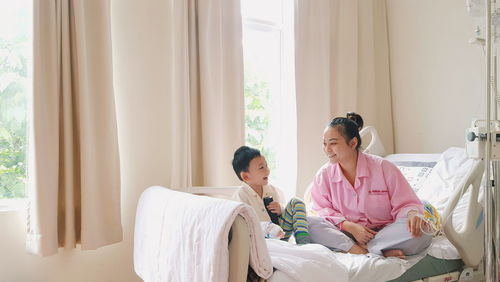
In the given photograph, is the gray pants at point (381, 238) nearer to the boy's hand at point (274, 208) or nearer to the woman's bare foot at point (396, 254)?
the woman's bare foot at point (396, 254)

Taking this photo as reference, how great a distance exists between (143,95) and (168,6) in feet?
1.72

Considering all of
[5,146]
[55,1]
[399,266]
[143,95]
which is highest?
[55,1]

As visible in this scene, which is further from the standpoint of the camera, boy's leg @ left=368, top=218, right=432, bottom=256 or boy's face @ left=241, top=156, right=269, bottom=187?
boy's face @ left=241, top=156, right=269, bottom=187

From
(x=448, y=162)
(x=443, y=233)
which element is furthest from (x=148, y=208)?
(x=448, y=162)

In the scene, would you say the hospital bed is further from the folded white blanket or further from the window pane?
the window pane

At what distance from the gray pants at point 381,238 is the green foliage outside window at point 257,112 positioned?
1.08 m

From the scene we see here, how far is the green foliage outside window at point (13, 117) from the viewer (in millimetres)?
2311

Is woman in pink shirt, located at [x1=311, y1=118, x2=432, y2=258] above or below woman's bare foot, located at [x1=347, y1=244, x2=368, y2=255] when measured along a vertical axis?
above

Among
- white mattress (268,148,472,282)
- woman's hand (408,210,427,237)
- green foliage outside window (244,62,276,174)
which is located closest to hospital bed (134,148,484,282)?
white mattress (268,148,472,282)

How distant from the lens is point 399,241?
2.01 metres

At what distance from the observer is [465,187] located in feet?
6.72

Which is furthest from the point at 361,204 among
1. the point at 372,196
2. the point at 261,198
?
the point at 261,198

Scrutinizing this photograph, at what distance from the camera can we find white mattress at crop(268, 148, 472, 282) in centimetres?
185

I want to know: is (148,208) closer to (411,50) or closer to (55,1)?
(55,1)
